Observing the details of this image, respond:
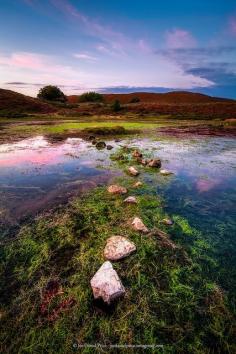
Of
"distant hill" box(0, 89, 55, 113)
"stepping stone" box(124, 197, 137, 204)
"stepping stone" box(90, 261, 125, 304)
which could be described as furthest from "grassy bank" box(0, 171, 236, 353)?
"distant hill" box(0, 89, 55, 113)

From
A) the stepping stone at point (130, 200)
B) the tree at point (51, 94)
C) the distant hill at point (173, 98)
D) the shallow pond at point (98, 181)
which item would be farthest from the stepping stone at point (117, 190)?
the tree at point (51, 94)

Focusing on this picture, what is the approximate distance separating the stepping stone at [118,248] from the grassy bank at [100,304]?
0.12 m

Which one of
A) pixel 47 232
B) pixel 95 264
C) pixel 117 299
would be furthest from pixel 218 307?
pixel 47 232

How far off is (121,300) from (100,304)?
1.02 feet

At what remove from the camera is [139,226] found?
4.99 m

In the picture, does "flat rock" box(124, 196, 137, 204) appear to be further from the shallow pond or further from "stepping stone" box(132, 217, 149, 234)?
"stepping stone" box(132, 217, 149, 234)

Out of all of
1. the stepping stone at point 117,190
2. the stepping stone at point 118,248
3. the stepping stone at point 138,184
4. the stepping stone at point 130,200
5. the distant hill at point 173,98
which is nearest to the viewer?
the stepping stone at point 118,248

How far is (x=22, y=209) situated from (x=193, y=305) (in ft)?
15.8

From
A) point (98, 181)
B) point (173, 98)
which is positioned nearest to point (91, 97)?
point (173, 98)

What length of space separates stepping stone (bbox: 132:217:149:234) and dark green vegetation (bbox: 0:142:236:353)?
0.16m

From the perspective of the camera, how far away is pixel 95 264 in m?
3.96

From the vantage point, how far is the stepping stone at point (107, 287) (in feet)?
10.3

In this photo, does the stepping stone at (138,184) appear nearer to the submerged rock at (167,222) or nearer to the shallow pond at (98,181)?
the shallow pond at (98,181)

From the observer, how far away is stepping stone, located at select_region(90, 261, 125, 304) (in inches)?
124
